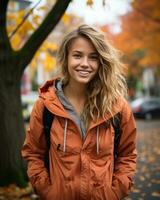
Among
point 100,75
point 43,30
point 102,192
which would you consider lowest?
point 102,192

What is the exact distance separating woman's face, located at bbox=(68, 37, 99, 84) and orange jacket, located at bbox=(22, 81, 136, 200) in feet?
0.84

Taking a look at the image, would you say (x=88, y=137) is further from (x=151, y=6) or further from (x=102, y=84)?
(x=151, y=6)

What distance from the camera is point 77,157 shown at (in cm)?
284

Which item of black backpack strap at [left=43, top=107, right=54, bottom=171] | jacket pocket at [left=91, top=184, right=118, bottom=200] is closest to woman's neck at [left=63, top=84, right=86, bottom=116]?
black backpack strap at [left=43, top=107, right=54, bottom=171]

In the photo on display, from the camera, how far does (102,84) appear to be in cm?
315

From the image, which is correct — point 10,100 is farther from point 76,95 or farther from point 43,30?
point 76,95

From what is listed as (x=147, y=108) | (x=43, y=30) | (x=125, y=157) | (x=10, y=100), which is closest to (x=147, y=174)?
(x=10, y=100)

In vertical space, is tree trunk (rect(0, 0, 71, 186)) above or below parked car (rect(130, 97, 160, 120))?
above

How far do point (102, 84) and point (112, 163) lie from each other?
0.65 metres

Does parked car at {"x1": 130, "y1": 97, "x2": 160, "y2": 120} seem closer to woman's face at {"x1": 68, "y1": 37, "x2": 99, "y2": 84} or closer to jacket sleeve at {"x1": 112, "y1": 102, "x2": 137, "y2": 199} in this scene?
jacket sleeve at {"x1": 112, "y1": 102, "x2": 137, "y2": 199}

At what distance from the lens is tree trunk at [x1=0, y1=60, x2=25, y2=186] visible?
6.41 metres

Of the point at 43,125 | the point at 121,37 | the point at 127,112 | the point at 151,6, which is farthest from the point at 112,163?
the point at 121,37

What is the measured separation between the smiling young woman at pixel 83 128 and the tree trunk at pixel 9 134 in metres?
3.31

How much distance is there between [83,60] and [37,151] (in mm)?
841
